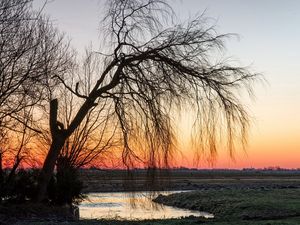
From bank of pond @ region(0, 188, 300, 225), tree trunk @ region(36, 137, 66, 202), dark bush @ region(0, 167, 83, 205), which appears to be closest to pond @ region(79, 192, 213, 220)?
bank of pond @ region(0, 188, 300, 225)

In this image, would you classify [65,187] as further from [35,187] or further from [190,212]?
[190,212]

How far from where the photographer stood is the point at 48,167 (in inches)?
896

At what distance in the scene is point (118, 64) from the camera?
Result: 19.8 m

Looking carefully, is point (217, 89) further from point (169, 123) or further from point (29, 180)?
point (29, 180)

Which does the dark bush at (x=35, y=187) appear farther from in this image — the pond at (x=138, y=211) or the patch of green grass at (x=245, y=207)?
the patch of green grass at (x=245, y=207)

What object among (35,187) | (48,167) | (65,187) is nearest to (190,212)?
(65,187)

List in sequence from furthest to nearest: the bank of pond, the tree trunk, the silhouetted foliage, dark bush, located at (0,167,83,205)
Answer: the silhouetted foliage < dark bush, located at (0,167,83,205) < the tree trunk < the bank of pond

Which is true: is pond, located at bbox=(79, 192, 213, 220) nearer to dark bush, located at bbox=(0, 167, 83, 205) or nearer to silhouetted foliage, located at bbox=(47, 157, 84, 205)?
silhouetted foliage, located at bbox=(47, 157, 84, 205)

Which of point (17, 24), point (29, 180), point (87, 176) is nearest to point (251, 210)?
point (87, 176)

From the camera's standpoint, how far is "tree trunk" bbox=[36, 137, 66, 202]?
73.9ft

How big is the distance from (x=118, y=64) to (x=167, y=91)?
306 centimetres

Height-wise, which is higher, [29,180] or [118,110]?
[118,110]

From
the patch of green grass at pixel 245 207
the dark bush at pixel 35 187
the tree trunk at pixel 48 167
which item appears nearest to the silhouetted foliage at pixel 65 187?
the dark bush at pixel 35 187

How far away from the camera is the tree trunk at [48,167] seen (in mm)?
22531
